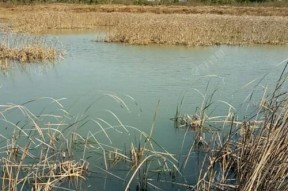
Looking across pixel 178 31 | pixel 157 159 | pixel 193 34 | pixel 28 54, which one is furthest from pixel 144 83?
pixel 178 31

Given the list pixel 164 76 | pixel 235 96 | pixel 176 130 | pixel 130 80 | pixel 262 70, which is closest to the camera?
pixel 176 130

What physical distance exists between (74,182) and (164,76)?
4304 mm

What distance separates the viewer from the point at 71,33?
47.5ft

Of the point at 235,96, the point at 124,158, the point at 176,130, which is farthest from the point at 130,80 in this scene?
the point at 124,158

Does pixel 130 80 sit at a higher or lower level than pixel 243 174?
lower

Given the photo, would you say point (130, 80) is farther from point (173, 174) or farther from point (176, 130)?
point (173, 174)

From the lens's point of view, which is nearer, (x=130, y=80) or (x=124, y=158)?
(x=124, y=158)

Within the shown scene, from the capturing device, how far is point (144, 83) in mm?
6473

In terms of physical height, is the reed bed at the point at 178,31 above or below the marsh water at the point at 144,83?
above

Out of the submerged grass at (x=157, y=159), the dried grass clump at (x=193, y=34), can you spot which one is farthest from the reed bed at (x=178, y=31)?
the submerged grass at (x=157, y=159)

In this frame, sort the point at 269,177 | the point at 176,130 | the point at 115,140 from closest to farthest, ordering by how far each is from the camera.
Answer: the point at 269,177 < the point at 115,140 < the point at 176,130

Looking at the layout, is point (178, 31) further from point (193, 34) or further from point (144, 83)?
point (144, 83)

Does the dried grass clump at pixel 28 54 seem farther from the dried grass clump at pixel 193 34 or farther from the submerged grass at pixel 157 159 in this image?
the submerged grass at pixel 157 159

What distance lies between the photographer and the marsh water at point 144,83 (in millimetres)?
4301
